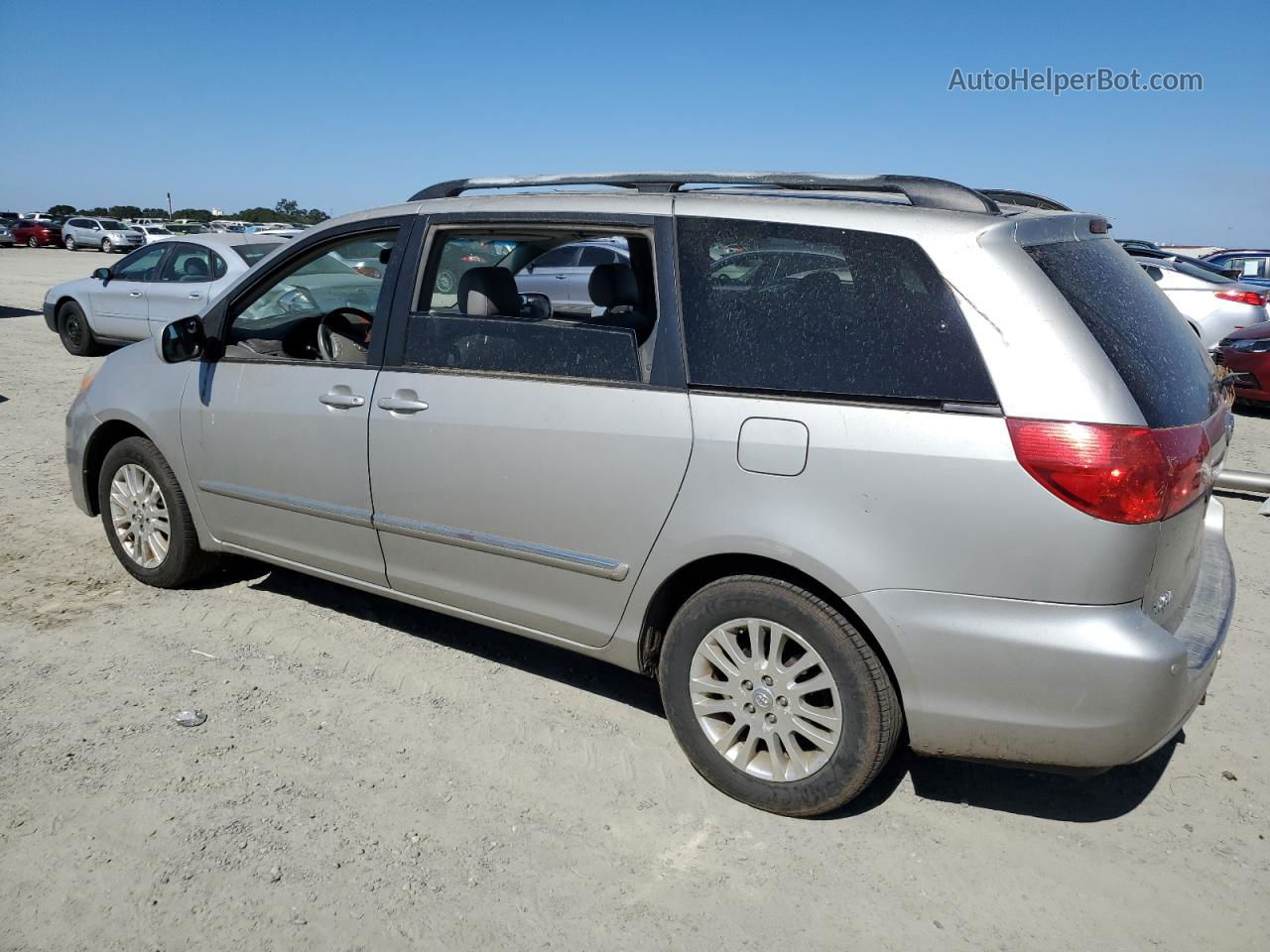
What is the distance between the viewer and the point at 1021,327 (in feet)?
9.33

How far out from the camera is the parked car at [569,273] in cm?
427

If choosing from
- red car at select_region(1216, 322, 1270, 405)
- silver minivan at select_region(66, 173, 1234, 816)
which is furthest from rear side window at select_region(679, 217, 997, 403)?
red car at select_region(1216, 322, 1270, 405)

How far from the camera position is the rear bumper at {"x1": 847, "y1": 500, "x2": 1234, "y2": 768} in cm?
278

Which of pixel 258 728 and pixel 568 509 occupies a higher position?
pixel 568 509

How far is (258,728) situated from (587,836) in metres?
1.33

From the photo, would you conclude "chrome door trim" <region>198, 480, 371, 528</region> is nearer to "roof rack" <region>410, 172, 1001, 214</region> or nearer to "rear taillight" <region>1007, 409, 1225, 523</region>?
"roof rack" <region>410, 172, 1001, 214</region>

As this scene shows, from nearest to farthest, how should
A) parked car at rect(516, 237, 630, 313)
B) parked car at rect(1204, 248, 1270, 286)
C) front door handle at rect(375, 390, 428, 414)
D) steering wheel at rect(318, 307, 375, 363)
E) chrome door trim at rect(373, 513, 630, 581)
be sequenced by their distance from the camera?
chrome door trim at rect(373, 513, 630, 581)
front door handle at rect(375, 390, 428, 414)
parked car at rect(516, 237, 630, 313)
steering wheel at rect(318, 307, 375, 363)
parked car at rect(1204, 248, 1270, 286)

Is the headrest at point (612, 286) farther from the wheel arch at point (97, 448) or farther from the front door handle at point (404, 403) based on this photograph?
the wheel arch at point (97, 448)

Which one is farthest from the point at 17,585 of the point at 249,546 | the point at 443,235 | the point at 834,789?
the point at 834,789

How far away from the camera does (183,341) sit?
4.56m

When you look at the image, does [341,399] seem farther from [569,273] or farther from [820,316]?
[569,273]

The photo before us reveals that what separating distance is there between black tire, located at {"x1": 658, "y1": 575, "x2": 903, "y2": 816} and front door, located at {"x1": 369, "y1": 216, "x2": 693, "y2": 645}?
272mm

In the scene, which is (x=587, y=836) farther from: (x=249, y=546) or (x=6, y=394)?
(x=6, y=394)

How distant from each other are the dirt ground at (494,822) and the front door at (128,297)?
9116mm
